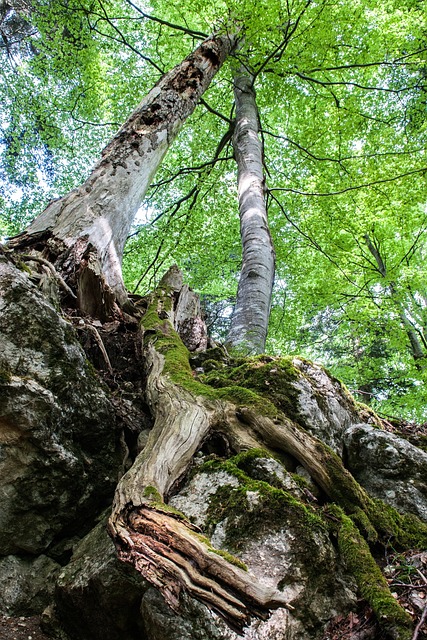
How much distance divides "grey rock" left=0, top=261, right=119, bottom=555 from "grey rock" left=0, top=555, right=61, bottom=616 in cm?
6

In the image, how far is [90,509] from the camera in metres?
2.17

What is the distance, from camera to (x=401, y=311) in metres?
10.2

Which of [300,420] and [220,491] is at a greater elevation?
[300,420]

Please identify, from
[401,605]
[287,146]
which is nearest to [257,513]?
[401,605]

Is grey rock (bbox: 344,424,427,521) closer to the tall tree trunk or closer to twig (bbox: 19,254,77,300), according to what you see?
the tall tree trunk

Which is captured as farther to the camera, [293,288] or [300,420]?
[293,288]

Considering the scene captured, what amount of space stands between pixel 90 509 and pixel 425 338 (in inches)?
419

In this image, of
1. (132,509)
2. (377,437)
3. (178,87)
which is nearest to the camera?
(132,509)

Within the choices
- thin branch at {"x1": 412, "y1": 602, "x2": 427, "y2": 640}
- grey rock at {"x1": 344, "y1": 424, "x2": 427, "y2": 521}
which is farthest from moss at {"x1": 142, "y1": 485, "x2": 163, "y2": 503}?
grey rock at {"x1": 344, "y1": 424, "x2": 427, "y2": 521}

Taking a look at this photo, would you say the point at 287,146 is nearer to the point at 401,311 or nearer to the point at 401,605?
the point at 401,311

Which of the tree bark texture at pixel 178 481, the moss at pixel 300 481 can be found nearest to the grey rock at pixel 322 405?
the tree bark texture at pixel 178 481

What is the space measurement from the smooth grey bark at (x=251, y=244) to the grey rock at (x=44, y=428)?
99.9 inches

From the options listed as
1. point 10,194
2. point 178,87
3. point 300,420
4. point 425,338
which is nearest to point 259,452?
point 300,420

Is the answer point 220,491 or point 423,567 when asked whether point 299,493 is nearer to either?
point 220,491
